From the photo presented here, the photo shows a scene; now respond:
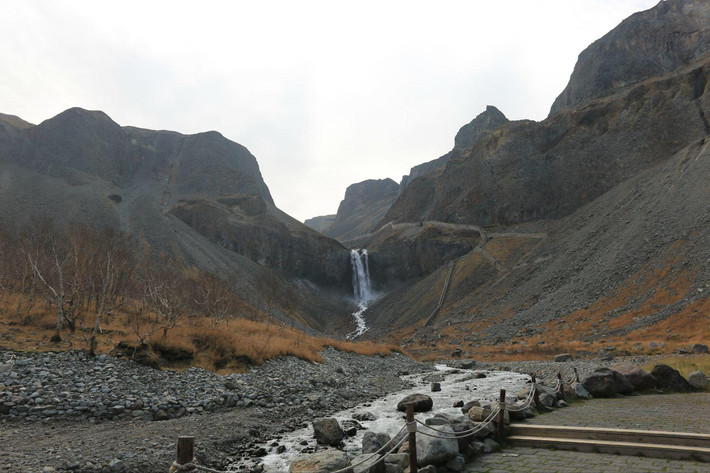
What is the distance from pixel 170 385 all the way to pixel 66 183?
11469 centimetres

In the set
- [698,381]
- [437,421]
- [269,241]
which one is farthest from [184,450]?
[269,241]

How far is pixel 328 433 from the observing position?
41.8ft

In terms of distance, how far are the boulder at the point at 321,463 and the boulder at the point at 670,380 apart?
47.7 feet

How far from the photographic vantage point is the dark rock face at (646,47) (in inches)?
4195

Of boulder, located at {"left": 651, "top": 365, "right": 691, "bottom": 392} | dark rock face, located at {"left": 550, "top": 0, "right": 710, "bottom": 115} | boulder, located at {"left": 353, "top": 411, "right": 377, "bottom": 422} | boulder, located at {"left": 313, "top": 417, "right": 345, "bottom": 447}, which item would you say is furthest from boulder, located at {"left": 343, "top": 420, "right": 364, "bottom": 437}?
dark rock face, located at {"left": 550, "top": 0, "right": 710, "bottom": 115}

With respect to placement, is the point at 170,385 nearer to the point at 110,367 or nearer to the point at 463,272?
the point at 110,367

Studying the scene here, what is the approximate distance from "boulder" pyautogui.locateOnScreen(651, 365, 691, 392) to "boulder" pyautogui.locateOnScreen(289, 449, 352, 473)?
1455cm

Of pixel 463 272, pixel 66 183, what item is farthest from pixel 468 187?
pixel 66 183

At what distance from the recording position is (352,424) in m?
15.1

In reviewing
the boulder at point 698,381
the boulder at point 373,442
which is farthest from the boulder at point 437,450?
the boulder at point 698,381

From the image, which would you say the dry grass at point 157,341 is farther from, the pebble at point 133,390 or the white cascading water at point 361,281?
the white cascading water at point 361,281

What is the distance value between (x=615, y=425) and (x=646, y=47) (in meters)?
145

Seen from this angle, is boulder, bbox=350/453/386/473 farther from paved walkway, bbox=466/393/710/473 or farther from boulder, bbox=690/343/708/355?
boulder, bbox=690/343/708/355

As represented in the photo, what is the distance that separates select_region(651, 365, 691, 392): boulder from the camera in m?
15.2
